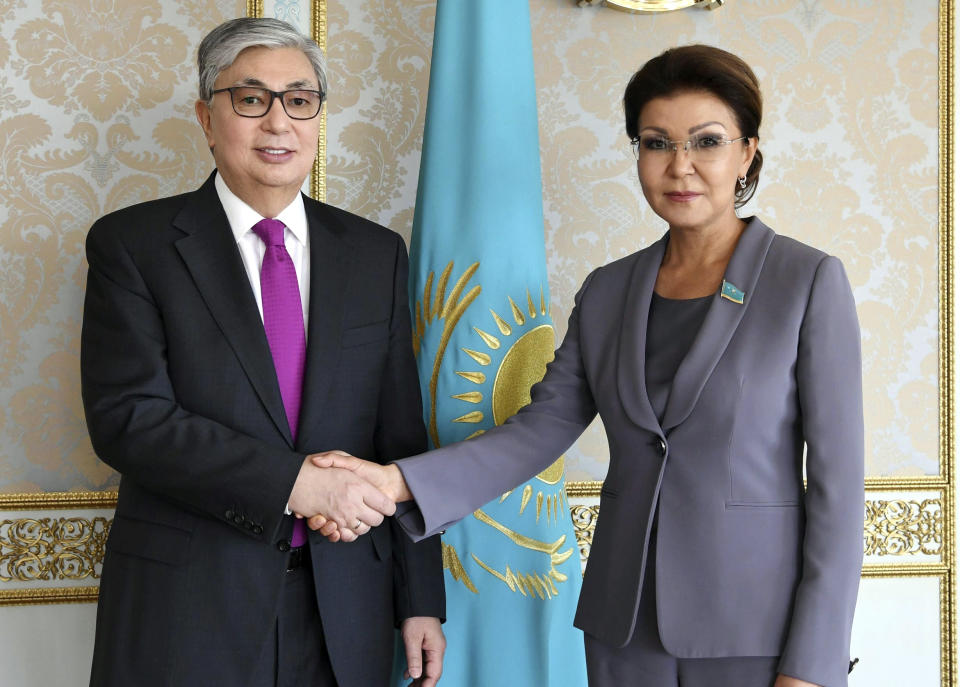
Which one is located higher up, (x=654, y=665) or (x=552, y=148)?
(x=552, y=148)

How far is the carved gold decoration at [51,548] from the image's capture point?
2.37 meters

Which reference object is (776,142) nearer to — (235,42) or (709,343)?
(709,343)

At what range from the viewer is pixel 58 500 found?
2381 millimetres

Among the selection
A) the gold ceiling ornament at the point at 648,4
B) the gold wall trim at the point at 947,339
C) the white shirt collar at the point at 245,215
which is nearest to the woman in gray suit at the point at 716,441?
the white shirt collar at the point at 245,215

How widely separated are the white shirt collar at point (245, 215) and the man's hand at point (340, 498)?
0.47 m

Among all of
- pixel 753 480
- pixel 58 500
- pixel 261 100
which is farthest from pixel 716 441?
pixel 58 500

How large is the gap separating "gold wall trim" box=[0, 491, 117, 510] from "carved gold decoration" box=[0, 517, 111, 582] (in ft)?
0.12

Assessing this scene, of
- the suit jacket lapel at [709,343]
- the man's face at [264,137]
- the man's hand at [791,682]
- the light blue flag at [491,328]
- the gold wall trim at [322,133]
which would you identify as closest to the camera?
the man's hand at [791,682]

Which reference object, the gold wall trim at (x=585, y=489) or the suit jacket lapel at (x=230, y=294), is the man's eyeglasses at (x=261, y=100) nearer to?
the suit jacket lapel at (x=230, y=294)

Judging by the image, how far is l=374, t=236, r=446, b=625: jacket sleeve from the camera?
5.95 feet

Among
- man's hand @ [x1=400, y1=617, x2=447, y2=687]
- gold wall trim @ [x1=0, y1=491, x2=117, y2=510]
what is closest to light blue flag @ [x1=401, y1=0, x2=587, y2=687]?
man's hand @ [x1=400, y1=617, x2=447, y2=687]

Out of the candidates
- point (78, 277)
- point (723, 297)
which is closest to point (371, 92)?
point (78, 277)

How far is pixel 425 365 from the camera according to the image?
6.98 ft

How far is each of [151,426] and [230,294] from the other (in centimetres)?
28
